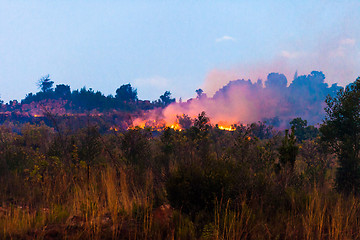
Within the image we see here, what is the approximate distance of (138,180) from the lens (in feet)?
24.4

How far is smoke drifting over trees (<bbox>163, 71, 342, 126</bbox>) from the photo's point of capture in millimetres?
91688

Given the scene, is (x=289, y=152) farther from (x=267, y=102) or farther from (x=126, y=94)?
(x=267, y=102)

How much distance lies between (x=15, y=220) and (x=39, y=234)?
0.71 m

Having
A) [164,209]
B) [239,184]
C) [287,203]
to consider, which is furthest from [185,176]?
[287,203]

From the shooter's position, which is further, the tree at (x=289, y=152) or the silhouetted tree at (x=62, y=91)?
the silhouetted tree at (x=62, y=91)

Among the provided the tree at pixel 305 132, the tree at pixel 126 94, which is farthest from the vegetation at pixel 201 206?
the tree at pixel 126 94

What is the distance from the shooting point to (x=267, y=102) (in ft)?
360

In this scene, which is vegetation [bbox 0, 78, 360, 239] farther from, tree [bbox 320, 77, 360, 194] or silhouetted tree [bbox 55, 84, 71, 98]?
silhouetted tree [bbox 55, 84, 71, 98]

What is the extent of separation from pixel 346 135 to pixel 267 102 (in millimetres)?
106159

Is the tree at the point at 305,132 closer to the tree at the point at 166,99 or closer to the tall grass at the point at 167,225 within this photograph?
the tall grass at the point at 167,225

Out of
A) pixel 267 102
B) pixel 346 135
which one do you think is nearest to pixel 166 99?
pixel 267 102

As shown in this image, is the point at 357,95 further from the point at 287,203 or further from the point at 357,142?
the point at 287,203

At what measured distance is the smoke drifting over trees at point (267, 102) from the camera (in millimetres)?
A: 91688

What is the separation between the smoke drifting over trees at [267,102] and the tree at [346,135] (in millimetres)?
70578
